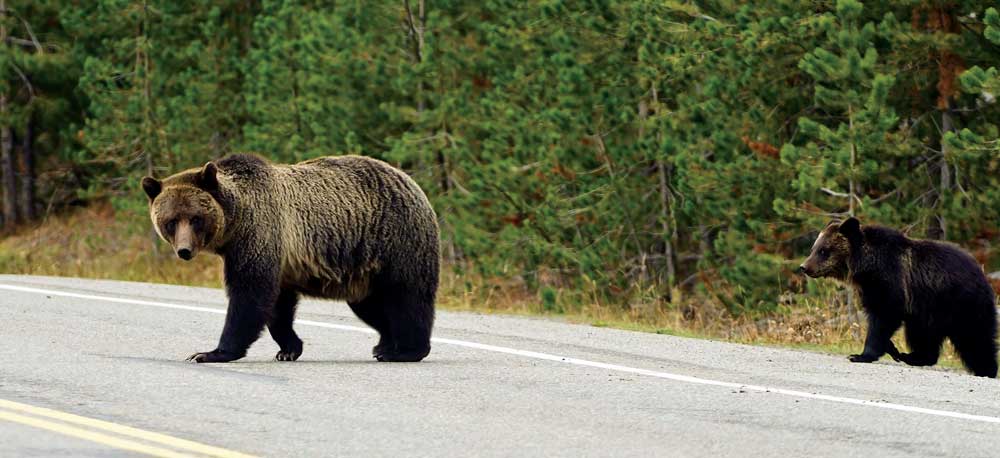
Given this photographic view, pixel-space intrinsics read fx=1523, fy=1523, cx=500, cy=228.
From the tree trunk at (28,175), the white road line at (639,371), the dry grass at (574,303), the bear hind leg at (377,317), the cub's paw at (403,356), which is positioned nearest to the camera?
the white road line at (639,371)

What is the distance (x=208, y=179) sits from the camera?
9375 mm

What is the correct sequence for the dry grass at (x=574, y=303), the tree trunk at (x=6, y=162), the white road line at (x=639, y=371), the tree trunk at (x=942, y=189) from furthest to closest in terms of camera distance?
the tree trunk at (x=6, y=162)
the tree trunk at (x=942, y=189)
the dry grass at (x=574, y=303)
the white road line at (x=639, y=371)

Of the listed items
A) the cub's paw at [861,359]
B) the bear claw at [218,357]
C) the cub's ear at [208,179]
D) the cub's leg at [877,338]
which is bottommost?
the bear claw at [218,357]

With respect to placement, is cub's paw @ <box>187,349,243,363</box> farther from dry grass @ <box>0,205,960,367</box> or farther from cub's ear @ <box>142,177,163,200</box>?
dry grass @ <box>0,205,960,367</box>

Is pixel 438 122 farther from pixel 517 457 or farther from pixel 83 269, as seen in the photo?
pixel 517 457

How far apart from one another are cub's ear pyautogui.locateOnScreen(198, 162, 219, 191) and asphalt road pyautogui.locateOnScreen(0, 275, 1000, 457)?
1.10 m

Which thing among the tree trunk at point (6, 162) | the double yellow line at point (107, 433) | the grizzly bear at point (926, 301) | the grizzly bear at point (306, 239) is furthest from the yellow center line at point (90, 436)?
the tree trunk at point (6, 162)

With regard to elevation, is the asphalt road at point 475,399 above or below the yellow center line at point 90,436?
above

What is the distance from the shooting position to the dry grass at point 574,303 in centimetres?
1434

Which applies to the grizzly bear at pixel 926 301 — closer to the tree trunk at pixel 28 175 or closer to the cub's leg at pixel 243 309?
the cub's leg at pixel 243 309

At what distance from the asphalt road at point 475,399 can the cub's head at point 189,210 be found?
773 mm

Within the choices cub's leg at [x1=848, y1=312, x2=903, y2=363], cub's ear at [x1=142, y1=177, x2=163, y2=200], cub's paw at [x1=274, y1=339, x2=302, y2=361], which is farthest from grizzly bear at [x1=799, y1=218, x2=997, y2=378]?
cub's ear at [x1=142, y1=177, x2=163, y2=200]

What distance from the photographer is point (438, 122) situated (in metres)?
23.5

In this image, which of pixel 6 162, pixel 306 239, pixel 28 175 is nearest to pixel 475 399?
pixel 306 239
